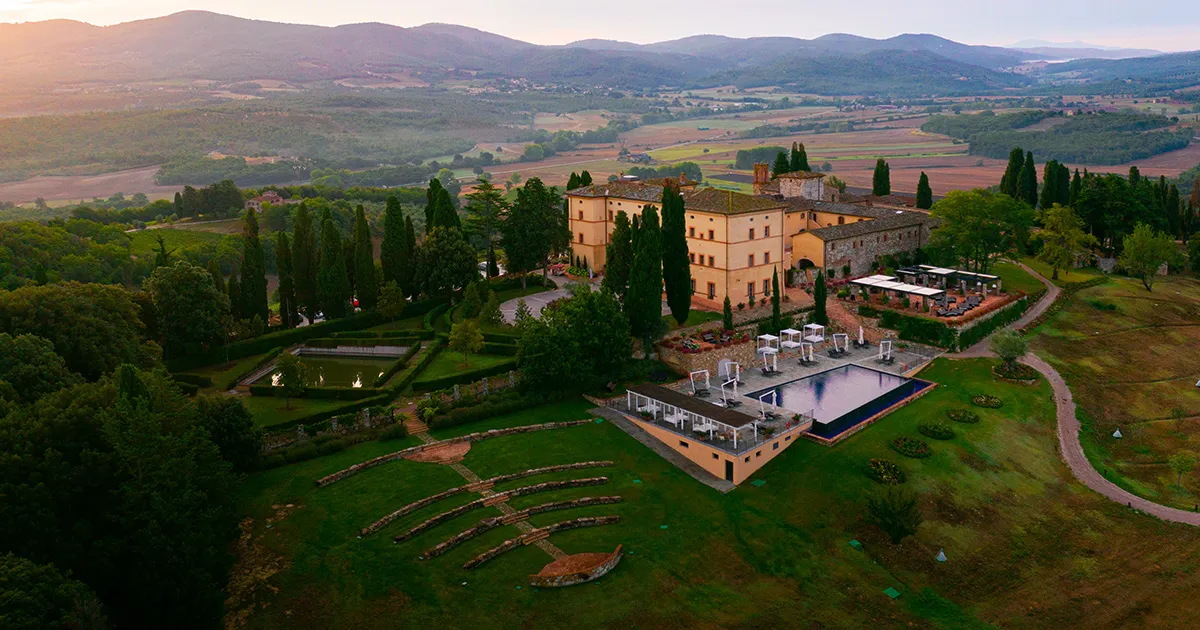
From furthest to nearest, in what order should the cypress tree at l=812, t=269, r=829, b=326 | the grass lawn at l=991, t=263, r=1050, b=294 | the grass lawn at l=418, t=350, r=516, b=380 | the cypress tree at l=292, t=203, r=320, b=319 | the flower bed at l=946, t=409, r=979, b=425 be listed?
the grass lawn at l=991, t=263, r=1050, b=294
the cypress tree at l=292, t=203, r=320, b=319
the cypress tree at l=812, t=269, r=829, b=326
the grass lawn at l=418, t=350, r=516, b=380
the flower bed at l=946, t=409, r=979, b=425

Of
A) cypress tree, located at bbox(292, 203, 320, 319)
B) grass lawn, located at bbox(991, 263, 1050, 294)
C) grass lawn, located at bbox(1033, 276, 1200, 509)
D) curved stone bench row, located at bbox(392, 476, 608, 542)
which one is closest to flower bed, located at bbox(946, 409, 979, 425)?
grass lawn, located at bbox(1033, 276, 1200, 509)

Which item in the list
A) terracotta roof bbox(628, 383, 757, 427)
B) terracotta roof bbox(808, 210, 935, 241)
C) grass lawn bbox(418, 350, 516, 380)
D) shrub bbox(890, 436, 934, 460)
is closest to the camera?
A: terracotta roof bbox(628, 383, 757, 427)

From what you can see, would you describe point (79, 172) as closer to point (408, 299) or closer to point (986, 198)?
point (408, 299)

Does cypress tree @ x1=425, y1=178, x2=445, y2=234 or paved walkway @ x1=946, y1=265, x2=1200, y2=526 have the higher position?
cypress tree @ x1=425, y1=178, x2=445, y2=234

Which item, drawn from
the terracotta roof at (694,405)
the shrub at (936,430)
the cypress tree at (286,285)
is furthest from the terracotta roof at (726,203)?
the cypress tree at (286,285)

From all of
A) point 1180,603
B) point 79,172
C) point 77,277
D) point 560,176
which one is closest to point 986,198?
point 1180,603

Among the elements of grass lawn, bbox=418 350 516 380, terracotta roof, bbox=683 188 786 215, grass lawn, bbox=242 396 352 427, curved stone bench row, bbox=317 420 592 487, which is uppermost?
terracotta roof, bbox=683 188 786 215

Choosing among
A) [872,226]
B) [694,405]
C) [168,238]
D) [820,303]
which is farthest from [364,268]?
[168,238]

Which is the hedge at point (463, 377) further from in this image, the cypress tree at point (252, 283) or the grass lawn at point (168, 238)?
the grass lawn at point (168, 238)

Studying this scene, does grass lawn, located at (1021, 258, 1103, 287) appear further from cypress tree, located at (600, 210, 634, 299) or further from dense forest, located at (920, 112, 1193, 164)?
dense forest, located at (920, 112, 1193, 164)
